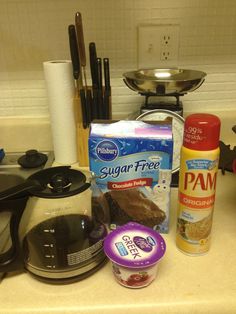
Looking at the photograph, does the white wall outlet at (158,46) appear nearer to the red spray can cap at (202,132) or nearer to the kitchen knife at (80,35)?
the kitchen knife at (80,35)

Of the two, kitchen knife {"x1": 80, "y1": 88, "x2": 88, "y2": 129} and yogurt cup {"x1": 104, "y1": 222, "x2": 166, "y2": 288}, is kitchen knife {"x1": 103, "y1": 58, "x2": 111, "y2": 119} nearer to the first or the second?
kitchen knife {"x1": 80, "y1": 88, "x2": 88, "y2": 129}

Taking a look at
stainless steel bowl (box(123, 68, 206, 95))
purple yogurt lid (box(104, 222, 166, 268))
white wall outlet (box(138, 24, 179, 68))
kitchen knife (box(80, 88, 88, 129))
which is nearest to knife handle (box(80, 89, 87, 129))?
kitchen knife (box(80, 88, 88, 129))

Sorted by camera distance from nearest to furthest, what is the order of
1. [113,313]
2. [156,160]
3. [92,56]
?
[113,313] < [156,160] < [92,56]

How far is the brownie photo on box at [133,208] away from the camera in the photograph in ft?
2.13

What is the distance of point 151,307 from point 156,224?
0.19m

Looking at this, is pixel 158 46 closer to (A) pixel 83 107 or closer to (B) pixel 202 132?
(A) pixel 83 107

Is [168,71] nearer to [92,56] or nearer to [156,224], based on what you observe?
[92,56]

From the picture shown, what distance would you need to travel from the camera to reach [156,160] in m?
0.61

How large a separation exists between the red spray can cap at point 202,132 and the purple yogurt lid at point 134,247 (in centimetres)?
18

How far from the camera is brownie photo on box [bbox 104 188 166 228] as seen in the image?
2.13 feet

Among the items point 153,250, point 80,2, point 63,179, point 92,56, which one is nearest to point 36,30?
point 80,2

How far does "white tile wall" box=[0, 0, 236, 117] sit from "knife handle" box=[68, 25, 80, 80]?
0.17m

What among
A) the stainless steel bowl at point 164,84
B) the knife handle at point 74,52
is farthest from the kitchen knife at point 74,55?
the stainless steel bowl at point 164,84

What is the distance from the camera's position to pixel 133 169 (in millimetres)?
620
